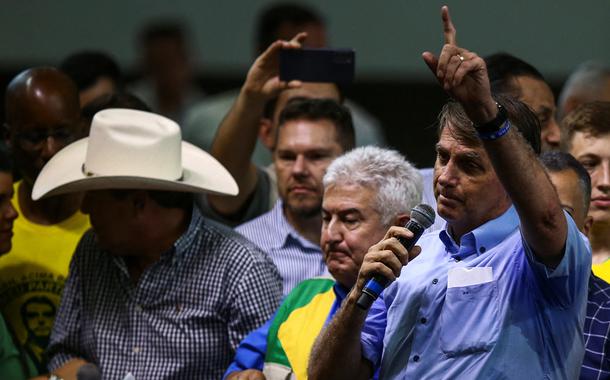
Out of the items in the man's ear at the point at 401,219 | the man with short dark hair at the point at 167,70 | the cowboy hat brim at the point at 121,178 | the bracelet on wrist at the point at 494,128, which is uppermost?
the bracelet on wrist at the point at 494,128

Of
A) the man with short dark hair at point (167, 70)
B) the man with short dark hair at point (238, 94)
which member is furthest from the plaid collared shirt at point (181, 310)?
the man with short dark hair at point (167, 70)

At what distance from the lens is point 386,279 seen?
3.22m

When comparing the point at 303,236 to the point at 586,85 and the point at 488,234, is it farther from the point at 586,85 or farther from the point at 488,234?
the point at 488,234

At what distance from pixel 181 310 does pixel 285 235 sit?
694mm

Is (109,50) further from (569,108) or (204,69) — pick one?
(569,108)

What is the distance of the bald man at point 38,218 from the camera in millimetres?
4793

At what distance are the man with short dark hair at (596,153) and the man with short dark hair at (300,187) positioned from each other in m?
0.90

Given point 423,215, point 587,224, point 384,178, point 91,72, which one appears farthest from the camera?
point 91,72

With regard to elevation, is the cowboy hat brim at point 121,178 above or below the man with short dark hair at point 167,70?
above

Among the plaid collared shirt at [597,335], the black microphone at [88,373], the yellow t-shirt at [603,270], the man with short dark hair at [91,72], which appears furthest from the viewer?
the man with short dark hair at [91,72]

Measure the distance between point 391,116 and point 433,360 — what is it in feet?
15.4

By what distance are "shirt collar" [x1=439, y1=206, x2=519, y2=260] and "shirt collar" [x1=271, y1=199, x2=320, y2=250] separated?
159 cm

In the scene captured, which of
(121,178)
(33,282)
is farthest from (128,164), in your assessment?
(33,282)

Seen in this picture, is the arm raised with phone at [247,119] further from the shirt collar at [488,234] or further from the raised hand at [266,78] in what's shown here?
the shirt collar at [488,234]
